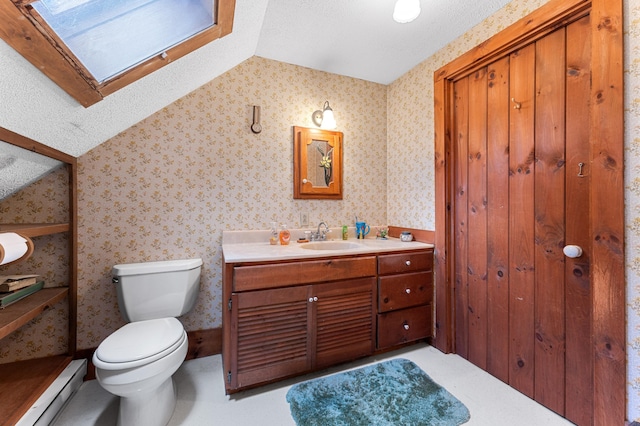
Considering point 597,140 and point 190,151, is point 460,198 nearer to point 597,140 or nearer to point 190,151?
point 597,140

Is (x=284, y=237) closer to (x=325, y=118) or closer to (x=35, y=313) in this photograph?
(x=325, y=118)

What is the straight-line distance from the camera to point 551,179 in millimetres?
1359

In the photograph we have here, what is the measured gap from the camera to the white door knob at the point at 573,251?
1.24 m

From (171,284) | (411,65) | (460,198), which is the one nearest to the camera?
(171,284)

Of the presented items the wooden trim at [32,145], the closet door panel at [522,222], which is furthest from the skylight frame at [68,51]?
the closet door panel at [522,222]

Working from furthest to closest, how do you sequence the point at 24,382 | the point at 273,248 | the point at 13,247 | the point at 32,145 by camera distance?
the point at 273,248
the point at 24,382
the point at 32,145
the point at 13,247

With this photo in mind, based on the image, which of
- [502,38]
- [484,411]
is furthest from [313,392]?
[502,38]

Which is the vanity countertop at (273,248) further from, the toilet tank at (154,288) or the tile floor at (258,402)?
the tile floor at (258,402)

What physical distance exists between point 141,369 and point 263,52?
2.18 m

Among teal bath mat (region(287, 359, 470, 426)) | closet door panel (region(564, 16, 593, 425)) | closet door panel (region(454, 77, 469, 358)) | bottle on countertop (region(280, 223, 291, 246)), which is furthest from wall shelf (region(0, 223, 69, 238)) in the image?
closet door panel (region(564, 16, 593, 425))

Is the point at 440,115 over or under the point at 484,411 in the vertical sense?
over

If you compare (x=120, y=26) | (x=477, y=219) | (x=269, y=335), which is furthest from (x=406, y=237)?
(x=120, y=26)

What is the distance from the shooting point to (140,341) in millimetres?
1261

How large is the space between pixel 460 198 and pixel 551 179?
56 centimetres
